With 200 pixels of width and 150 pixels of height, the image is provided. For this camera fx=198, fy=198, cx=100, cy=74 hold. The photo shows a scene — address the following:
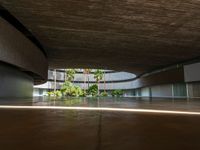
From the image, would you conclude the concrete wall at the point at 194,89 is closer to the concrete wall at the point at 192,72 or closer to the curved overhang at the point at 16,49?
the concrete wall at the point at 192,72

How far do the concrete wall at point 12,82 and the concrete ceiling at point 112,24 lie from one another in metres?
4.32

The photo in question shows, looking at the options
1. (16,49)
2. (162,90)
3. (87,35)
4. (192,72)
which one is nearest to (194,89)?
(192,72)

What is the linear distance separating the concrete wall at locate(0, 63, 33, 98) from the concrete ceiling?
432 cm

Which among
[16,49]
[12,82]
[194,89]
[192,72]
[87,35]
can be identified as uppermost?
[87,35]

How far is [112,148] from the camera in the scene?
1989mm

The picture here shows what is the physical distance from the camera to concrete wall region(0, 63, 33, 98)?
18267 mm

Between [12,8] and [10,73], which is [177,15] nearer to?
[12,8]

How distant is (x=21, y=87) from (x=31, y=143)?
22986 millimetres

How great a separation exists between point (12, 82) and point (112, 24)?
1192cm

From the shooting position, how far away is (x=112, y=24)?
1609 cm

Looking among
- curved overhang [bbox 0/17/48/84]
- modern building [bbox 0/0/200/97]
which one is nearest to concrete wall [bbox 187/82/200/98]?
modern building [bbox 0/0/200/97]

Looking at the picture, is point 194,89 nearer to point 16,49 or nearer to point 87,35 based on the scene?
point 87,35

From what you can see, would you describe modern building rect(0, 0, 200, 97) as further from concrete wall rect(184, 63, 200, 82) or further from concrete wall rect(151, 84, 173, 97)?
concrete wall rect(151, 84, 173, 97)

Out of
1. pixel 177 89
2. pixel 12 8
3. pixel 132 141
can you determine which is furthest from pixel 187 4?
pixel 177 89
